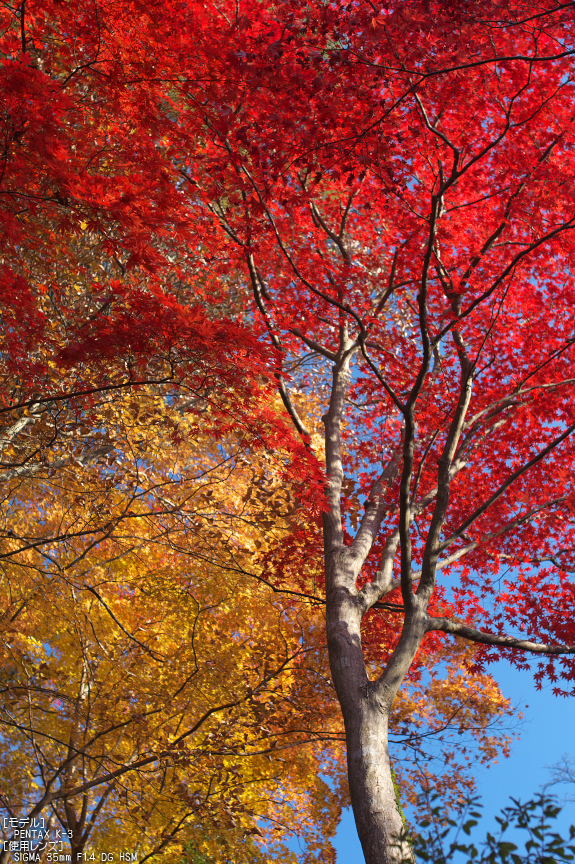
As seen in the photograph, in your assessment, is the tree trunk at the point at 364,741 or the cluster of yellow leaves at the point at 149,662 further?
the cluster of yellow leaves at the point at 149,662

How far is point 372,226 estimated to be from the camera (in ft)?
33.9

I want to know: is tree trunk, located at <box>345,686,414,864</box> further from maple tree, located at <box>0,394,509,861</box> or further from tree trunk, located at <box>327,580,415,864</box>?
maple tree, located at <box>0,394,509,861</box>

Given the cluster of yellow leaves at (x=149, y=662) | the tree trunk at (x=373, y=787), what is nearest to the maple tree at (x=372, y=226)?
the tree trunk at (x=373, y=787)

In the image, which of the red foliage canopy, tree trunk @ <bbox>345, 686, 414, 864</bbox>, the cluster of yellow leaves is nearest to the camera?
tree trunk @ <bbox>345, 686, 414, 864</bbox>

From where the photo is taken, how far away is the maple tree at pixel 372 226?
496cm

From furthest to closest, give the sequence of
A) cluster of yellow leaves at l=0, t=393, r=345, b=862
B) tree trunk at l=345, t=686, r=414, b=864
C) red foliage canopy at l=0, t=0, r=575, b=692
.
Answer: cluster of yellow leaves at l=0, t=393, r=345, b=862 < red foliage canopy at l=0, t=0, r=575, b=692 < tree trunk at l=345, t=686, r=414, b=864

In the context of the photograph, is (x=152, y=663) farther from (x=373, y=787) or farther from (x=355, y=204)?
(x=355, y=204)

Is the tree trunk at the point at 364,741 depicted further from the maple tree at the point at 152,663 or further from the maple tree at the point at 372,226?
the maple tree at the point at 152,663

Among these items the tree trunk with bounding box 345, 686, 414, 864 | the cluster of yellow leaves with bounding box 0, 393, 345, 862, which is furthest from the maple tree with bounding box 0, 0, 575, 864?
the cluster of yellow leaves with bounding box 0, 393, 345, 862

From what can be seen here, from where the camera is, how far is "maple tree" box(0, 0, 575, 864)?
496 centimetres

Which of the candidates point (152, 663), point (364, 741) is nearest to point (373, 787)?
point (364, 741)

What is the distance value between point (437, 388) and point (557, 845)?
6583 millimetres

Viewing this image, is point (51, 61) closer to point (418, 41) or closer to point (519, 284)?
point (418, 41)

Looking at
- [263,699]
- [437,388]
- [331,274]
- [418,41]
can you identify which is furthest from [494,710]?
[418,41]
